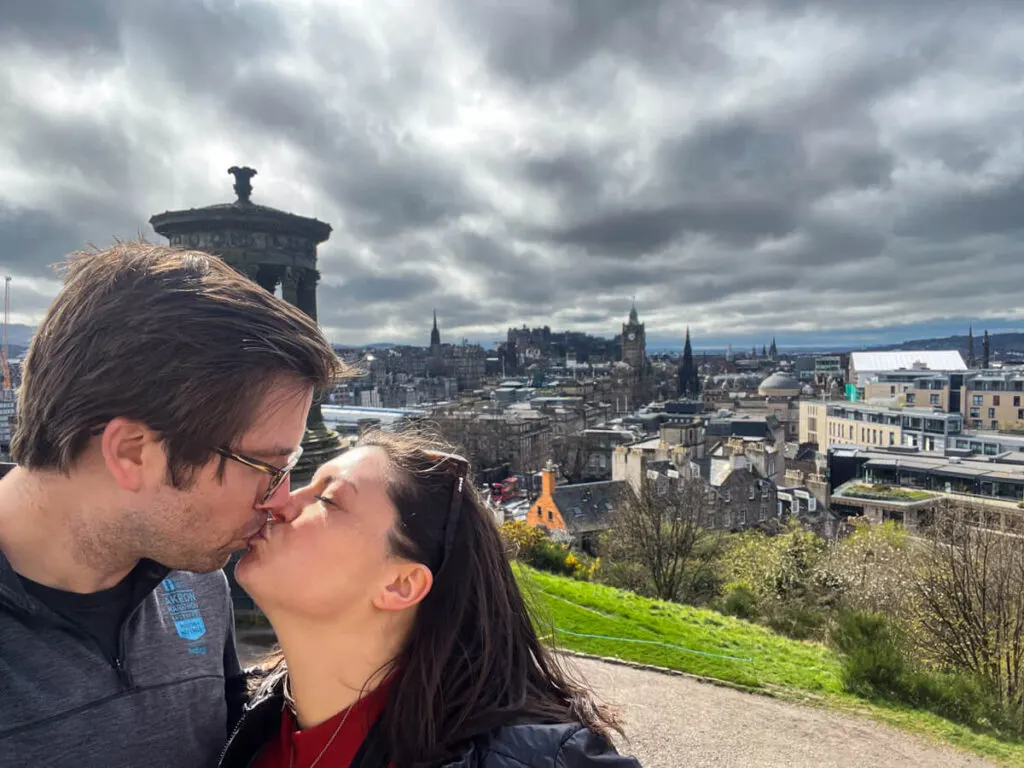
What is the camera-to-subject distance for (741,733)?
21.2 ft

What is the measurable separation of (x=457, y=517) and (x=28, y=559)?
1001mm

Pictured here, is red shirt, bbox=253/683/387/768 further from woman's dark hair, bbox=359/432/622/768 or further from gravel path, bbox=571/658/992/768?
gravel path, bbox=571/658/992/768

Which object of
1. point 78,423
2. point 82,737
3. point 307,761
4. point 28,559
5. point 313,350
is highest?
point 313,350

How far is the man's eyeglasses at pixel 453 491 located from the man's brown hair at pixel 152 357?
1.65 ft

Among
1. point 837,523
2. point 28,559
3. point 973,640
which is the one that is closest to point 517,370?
point 837,523

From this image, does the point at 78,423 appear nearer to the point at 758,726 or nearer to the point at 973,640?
the point at 758,726

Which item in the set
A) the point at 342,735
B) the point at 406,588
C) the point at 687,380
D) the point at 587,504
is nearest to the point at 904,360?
the point at 687,380

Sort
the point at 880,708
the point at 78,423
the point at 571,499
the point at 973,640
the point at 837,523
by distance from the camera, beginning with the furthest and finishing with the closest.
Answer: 1. the point at 837,523
2. the point at 571,499
3. the point at 973,640
4. the point at 880,708
5. the point at 78,423

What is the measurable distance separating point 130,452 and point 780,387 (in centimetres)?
9352

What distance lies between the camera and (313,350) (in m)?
1.60

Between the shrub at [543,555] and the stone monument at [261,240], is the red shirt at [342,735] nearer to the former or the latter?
the stone monument at [261,240]

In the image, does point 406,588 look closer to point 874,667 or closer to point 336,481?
point 336,481

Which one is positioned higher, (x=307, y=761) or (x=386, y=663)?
(x=386, y=663)

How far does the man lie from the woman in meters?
0.17
